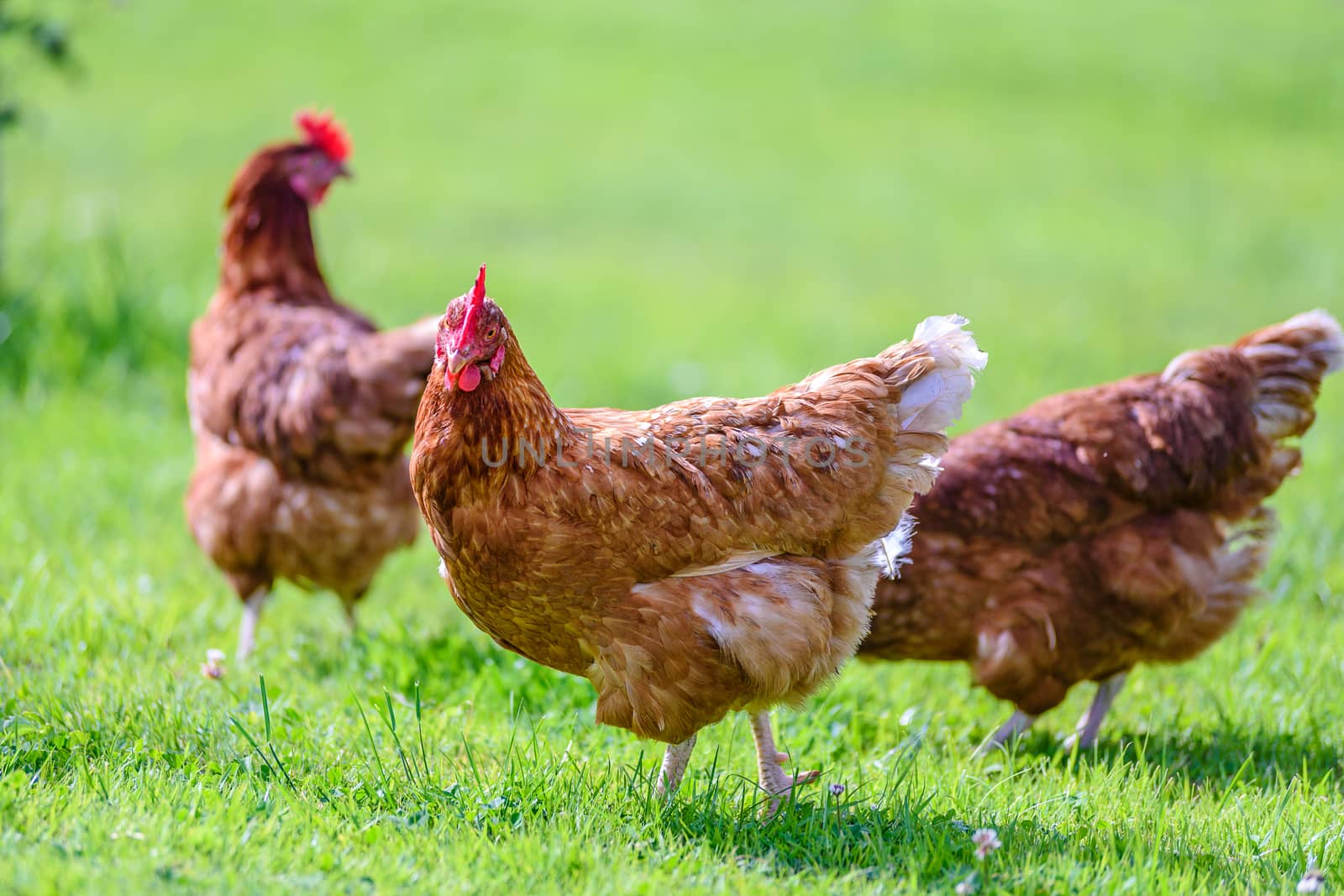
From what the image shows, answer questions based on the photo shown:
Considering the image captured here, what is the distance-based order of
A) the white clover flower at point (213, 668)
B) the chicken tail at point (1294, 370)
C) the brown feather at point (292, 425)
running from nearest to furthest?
the white clover flower at point (213, 668)
the chicken tail at point (1294, 370)
the brown feather at point (292, 425)

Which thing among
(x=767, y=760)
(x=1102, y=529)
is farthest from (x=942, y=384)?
(x=767, y=760)

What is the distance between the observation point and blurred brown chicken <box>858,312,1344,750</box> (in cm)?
447

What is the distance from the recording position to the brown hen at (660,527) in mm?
3410

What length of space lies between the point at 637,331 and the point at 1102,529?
5.94 m

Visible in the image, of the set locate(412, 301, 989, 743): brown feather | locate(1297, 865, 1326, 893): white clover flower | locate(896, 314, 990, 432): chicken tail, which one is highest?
locate(896, 314, 990, 432): chicken tail

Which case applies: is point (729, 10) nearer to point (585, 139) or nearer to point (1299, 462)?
point (585, 139)

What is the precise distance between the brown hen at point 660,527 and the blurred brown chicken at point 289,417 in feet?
4.81

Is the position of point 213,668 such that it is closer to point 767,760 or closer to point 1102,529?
point 767,760

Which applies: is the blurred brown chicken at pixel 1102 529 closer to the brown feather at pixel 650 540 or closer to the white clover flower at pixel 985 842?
the brown feather at pixel 650 540

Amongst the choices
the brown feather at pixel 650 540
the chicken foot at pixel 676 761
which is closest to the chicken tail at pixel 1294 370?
the brown feather at pixel 650 540

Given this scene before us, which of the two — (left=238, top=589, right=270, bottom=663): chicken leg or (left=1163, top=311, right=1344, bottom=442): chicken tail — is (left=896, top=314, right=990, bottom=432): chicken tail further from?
(left=238, top=589, right=270, bottom=663): chicken leg

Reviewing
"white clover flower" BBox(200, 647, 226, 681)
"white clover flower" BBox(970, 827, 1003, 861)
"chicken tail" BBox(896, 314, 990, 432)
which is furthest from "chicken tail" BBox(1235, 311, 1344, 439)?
"white clover flower" BBox(200, 647, 226, 681)

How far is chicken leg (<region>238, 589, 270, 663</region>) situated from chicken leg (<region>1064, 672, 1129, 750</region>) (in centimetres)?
328

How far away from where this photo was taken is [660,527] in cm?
350
